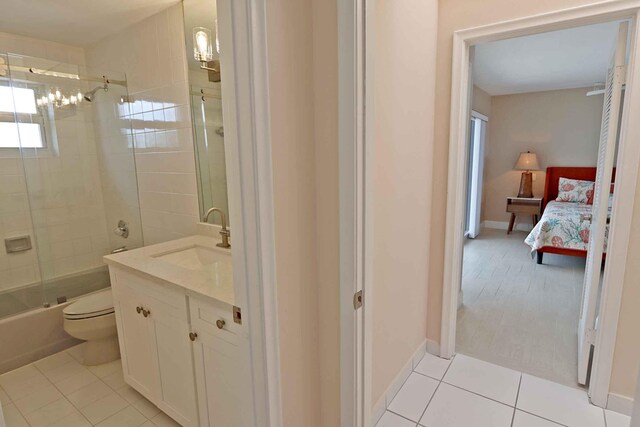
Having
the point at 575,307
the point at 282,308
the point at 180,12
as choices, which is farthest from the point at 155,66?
the point at 575,307

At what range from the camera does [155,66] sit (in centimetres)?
232

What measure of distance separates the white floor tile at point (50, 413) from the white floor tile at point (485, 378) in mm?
2205

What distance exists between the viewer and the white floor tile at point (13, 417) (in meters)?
1.81

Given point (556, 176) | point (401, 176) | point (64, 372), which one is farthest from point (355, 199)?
point (556, 176)

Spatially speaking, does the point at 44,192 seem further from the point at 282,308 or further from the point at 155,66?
the point at 282,308

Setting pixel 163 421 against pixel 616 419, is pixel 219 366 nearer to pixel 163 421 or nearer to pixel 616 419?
pixel 163 421

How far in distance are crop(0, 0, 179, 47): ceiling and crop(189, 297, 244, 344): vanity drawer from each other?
6.20 ft

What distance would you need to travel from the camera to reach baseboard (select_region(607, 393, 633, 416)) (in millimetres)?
1775

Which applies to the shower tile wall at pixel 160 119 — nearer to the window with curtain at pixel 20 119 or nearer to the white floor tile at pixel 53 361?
the window with curtain at pixel 20 119

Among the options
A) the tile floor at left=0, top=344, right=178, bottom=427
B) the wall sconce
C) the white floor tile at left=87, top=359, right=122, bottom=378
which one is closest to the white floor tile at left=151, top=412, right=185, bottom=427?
the tile floor at left=0, top=344, right=178, bottom=427

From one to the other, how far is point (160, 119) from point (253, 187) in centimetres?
177

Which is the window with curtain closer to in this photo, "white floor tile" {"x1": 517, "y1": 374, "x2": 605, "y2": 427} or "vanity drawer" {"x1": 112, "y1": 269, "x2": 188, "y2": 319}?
"vanity drawer" {"x1": 112, "y1": 269, "x2": 188, "y2": 319}

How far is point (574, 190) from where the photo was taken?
5188mm

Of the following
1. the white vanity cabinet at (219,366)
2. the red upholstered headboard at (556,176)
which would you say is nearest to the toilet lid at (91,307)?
the white vanity cabinet at (219,366)
